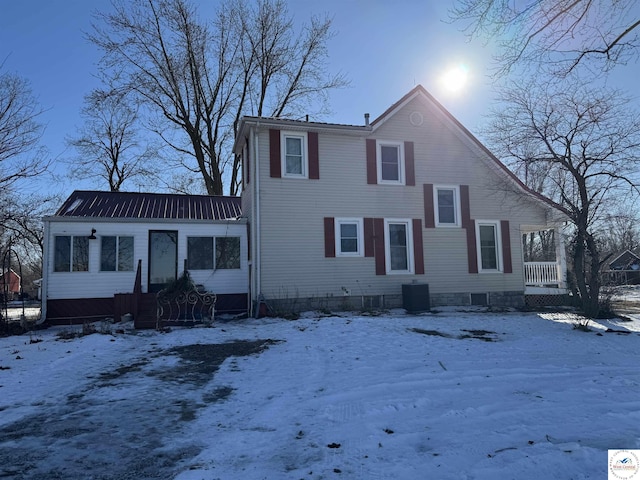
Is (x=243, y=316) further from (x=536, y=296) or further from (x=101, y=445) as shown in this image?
(x=536, y=296)

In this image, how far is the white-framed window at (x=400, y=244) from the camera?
13516mm

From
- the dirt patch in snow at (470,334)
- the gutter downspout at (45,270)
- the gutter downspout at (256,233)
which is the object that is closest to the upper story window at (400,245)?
the gutter downspout at (256,233)

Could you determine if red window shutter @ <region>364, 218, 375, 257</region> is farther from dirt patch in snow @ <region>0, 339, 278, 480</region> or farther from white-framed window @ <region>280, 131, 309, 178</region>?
dirt patch in snow @ <region>0, 339, 278, 480</region>

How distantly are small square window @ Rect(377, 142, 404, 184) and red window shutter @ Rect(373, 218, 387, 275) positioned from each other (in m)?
1.52

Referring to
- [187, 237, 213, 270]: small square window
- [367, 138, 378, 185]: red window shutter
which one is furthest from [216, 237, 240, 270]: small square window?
[367, 138, 378, 185]: red window shutter

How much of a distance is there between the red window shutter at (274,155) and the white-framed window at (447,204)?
5.39m

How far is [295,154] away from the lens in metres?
12.9

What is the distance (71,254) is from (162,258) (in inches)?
96.3

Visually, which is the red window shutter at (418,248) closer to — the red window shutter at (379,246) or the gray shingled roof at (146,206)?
the red window shutter at (379,246)

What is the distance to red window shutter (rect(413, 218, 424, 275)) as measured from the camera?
13578 mm

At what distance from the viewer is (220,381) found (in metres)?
5.42

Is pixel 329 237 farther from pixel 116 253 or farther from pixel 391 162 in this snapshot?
pixel 116 253

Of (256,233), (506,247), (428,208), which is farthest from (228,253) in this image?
(506,247)

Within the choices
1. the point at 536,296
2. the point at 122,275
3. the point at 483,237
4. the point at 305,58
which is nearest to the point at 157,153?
the point at 305,58
